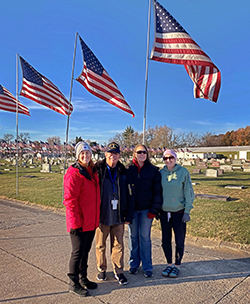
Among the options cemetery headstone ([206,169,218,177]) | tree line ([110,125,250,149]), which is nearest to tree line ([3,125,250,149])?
tree line ([110,125,250,149])

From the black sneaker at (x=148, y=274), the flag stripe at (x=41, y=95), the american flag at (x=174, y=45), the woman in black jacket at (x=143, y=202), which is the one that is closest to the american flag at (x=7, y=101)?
the flag stripe at (x=41, y=95)

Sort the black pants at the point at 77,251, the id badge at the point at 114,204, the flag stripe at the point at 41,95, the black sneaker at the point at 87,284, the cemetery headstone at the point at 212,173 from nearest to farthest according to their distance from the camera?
the black pants at the point at 77,251
the black sneaker at the point at 87,284
the id badge at the point at 114,204
the flag stripe at the point at 41,95
the cemetery headstone at the point at 212,173

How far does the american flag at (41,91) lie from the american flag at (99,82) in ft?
7.04

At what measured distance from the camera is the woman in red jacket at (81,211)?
10.5 feet

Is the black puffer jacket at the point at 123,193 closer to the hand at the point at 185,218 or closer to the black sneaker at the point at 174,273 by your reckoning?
the hand at the point at 185,218

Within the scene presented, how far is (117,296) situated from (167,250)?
1103mm

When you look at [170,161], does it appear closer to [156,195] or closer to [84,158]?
[156,195]

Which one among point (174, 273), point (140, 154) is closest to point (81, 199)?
point (140, 154)

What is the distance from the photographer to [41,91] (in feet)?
31.6

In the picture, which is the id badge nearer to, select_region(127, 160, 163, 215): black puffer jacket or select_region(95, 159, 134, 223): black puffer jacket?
select_region(95, 159, 134, 223): black puffer jacket

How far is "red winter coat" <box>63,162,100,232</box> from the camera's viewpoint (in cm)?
320

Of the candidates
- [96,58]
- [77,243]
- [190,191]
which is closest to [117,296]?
[77,243]

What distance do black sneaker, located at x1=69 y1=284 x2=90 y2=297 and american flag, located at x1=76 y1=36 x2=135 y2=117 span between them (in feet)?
16.1

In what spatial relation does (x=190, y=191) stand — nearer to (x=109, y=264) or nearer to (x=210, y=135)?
(x=109, y=264)
